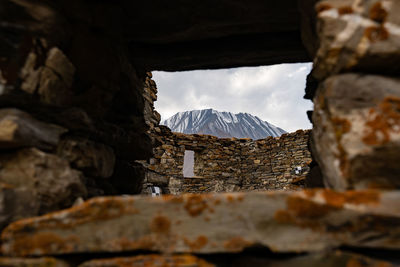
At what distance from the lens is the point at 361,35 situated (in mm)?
998

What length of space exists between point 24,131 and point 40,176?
0.65 feet

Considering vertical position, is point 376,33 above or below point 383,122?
above

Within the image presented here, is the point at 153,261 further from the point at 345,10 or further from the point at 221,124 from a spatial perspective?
the point at 221,124

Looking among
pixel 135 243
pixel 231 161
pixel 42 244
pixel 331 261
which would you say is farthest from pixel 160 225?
pixel 231 161

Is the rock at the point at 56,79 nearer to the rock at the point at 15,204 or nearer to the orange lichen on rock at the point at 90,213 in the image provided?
the rock at the point at 15,204

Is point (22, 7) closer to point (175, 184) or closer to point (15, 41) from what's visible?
point (15, 41)

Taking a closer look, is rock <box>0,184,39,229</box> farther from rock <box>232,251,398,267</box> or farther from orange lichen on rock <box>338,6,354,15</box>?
orange lichen on rock <box>338,6,354,15</box>

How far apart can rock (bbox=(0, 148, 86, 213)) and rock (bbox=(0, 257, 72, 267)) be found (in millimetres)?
210

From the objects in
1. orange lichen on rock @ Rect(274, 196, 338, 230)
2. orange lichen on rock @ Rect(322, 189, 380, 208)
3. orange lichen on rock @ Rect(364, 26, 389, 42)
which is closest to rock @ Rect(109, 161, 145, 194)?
orange lichen on rock @ Rect(274, 196, 338, 230)

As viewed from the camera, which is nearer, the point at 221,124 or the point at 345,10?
the point at 345,10

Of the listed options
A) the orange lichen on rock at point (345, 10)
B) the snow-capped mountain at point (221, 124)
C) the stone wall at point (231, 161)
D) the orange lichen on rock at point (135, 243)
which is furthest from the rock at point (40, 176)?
the snow-capped mountain at point (221, 124)

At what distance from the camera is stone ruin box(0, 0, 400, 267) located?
878 millimetres

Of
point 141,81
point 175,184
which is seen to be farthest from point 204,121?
point 141,81

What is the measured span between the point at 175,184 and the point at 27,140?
6.95 meters
